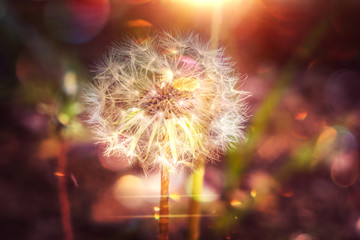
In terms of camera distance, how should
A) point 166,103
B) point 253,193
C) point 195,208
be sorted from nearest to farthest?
point 166,103 < point 195,208 < point 253,193

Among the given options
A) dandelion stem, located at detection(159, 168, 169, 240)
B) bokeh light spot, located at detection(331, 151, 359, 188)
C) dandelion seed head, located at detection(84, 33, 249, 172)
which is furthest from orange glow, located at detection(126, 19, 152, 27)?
bokeh light spot, located at detection(331, 151, 359, 188)

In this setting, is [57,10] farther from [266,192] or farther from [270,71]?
[266,192]

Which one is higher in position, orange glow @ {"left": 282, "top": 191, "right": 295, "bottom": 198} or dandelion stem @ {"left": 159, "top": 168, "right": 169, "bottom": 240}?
orange glow @ {"left": 282, "top": 191, "right": 295, "bottom": 198}

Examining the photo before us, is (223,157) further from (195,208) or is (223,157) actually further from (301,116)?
(301,116)

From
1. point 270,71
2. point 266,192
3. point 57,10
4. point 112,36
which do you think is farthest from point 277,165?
point 57,10

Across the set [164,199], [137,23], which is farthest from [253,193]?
[137,23]

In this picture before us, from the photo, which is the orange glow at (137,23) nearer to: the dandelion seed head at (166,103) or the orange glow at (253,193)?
the dandelion seed head at (166,103)

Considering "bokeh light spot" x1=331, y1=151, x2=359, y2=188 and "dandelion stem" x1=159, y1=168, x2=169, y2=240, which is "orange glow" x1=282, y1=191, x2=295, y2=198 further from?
"dandelion stem" x1=159, y1=168, x2=169, y2=240

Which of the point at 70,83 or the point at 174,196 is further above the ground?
the point at 70,83
